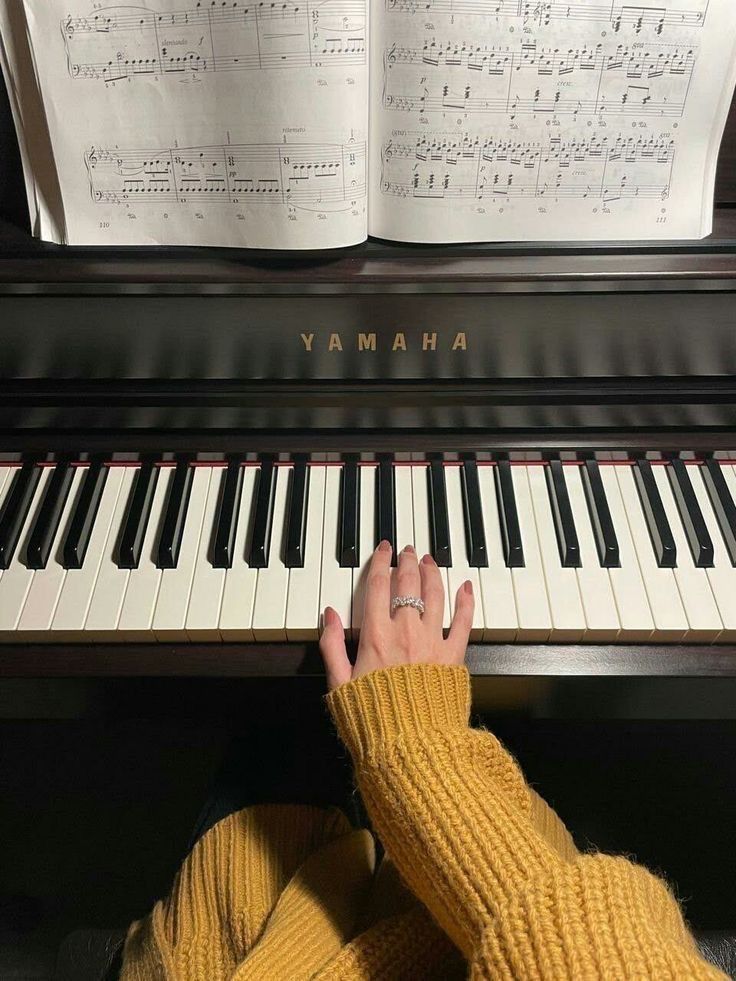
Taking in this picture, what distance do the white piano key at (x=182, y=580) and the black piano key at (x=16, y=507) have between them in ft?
0.76

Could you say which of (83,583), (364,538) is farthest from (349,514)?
(83,583)

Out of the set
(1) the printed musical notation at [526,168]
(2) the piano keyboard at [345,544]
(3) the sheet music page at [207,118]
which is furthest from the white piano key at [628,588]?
(3) the sheet music page at [207,118]

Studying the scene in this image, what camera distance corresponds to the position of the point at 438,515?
1082mm

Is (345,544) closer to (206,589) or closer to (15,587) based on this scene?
(206,589)

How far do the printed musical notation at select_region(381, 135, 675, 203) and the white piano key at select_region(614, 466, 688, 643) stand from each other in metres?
0.43

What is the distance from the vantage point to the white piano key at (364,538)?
3.26 ft

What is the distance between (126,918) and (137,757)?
30cm

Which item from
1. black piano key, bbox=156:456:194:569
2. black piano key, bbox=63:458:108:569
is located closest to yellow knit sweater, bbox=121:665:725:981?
black piano key, bbox=156:456:194:569

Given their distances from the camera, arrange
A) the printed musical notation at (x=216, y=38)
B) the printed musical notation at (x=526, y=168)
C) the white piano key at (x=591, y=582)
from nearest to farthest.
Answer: the printed musical notation at (x=216, y=38), the printed musical notation at (x=526, y=168), the white piano key at (x=591, y=582)

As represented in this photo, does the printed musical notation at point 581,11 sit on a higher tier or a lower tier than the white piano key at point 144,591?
higher

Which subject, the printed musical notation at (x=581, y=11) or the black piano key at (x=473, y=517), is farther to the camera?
the black piano key at (x=473, y=517)

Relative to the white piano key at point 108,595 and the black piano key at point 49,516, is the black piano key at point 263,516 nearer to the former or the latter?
the white piano key at point 108,595

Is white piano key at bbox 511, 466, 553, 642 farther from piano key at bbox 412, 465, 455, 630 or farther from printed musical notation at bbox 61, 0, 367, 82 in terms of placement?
printed musical notation at bbox 61, 0, 367, 82

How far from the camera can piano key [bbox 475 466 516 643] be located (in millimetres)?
984
